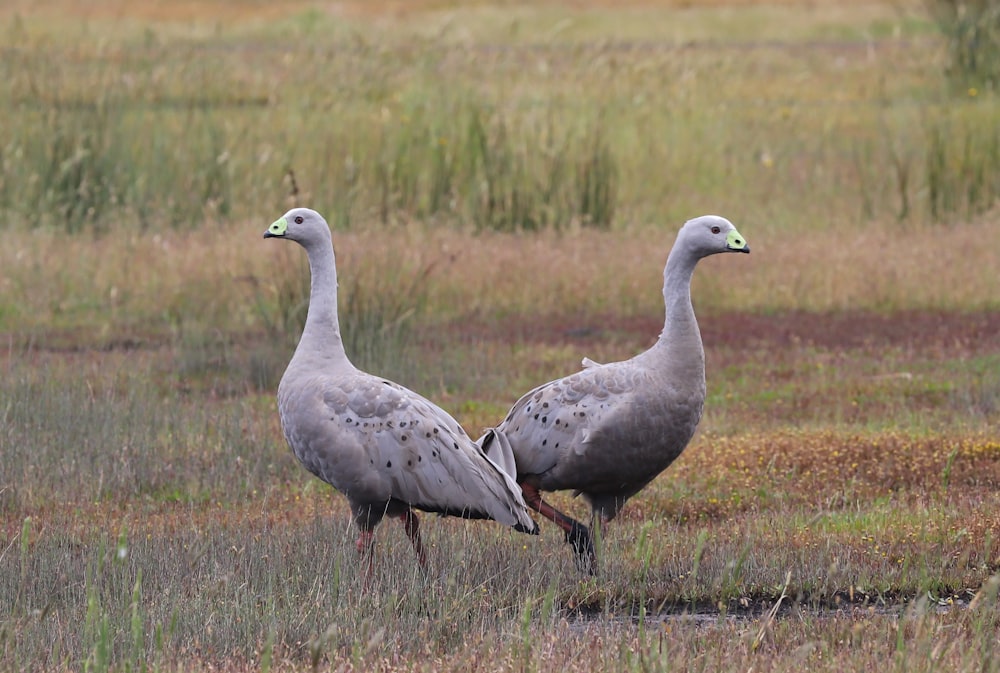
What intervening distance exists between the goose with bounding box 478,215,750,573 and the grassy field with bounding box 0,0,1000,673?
0.31 m

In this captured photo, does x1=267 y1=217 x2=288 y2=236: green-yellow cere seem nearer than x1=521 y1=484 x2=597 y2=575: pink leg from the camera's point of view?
No

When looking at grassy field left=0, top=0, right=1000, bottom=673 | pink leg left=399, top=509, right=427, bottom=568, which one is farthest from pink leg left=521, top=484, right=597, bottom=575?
pink leg left=399, top=509, right=427, bottom=568

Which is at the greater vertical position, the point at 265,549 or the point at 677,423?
the point at 677,423

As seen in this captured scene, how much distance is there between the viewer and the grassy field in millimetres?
6293

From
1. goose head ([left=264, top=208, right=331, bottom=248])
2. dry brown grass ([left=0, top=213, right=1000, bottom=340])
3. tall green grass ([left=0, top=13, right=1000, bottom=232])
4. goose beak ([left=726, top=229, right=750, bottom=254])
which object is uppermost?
goose beak ([left=726, top=229, right=750, bottom=254])

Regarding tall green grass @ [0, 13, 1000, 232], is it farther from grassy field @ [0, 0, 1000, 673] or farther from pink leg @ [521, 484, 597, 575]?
pink leg @ [521, 484, 597, 575]

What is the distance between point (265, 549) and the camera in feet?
24.2

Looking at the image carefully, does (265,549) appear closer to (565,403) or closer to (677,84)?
(565,403)

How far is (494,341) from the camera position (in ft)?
46.9

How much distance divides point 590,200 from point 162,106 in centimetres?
568

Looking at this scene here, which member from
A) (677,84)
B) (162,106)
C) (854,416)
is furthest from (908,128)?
(854,416)

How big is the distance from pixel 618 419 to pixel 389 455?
113cm

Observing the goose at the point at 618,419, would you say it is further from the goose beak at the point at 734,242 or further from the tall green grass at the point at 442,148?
the tall green grass at the point at 442,148

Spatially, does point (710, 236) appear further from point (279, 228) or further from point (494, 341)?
point (494, 341)
